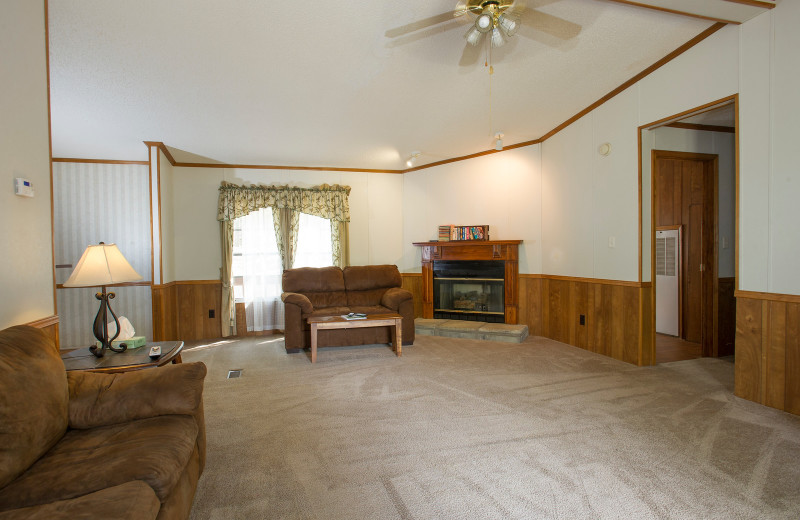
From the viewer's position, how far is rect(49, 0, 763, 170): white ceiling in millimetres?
2533

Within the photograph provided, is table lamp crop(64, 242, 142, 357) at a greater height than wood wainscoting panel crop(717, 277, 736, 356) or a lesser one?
greater

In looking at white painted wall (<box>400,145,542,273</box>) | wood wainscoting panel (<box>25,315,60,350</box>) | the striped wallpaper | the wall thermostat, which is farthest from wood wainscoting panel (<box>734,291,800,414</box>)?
the striped wallpaper

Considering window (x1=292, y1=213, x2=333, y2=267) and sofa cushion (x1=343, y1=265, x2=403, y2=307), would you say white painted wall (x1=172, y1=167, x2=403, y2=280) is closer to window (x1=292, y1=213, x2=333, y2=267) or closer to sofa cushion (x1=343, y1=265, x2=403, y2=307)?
window (x1=292, y1=213, x2=333, y2=267)

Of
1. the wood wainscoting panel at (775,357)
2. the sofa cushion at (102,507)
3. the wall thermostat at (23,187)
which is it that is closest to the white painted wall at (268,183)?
the wall thermostat at (23,187)

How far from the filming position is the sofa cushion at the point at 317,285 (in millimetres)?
5207

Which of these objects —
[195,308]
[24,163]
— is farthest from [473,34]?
[195,308]

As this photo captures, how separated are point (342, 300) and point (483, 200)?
95.0 inches

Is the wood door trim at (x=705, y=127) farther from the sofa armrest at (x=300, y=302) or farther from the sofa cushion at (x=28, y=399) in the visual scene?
the sofa cushion at (x=28, y=399)

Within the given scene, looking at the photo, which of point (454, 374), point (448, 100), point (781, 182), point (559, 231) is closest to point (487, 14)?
point (448, 100)

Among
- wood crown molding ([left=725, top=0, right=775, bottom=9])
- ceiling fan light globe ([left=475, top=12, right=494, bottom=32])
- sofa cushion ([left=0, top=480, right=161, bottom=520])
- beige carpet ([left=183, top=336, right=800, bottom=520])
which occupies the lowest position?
beige carpet ([left=183, top=336, right=800, bottom=520])

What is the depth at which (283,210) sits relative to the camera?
5.85 m

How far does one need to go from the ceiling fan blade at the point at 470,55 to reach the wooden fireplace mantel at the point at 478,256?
265 centimetres

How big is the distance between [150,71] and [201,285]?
3.21 m

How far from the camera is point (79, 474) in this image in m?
1.29
